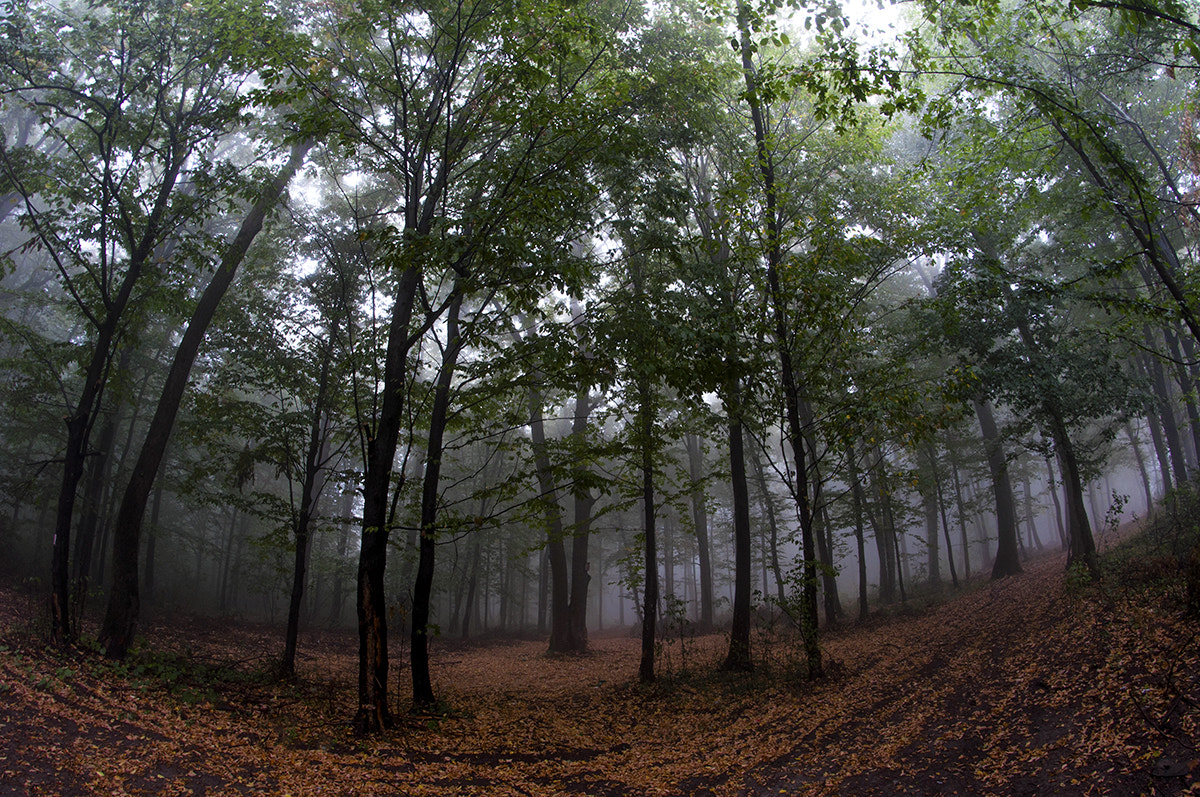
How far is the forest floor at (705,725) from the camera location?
15.3 ft

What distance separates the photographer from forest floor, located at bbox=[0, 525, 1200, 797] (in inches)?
183

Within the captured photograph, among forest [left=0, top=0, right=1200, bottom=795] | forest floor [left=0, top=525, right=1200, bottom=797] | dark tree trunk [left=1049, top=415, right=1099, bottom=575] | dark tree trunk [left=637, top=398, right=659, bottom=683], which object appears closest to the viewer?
forest floor [left=0, top=525, right=1200, bottom=797]

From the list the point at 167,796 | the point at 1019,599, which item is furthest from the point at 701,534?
the point at 167,796

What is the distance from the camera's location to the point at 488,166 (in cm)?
795

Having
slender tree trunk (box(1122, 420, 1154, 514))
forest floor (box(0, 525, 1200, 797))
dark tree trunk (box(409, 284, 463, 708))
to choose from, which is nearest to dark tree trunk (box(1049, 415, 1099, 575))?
forest floor (box(0, 525, 1200, 797))

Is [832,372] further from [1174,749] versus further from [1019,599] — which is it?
[1019,599]

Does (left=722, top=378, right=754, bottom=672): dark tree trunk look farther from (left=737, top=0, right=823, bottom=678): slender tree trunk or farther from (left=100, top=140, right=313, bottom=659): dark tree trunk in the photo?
(left=100, top=140, right=313, bottom=659): dark tree trunk

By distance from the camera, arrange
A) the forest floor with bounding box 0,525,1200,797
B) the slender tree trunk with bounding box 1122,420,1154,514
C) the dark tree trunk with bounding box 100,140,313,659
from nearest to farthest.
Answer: the forest floor with bounding box 0,525,1200,797, the dark tree trunk with bounding box 100,140,313,659, the slender tree trunk with bounding box 1122,420,1154,514

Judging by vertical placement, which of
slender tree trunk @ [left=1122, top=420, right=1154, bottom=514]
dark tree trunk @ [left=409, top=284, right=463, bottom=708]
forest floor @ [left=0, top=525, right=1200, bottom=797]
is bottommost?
forest floor @ [left=0, top=525, right=1200, bottom=797]

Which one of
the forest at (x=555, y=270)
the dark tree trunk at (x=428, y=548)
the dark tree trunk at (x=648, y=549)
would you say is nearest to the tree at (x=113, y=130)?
the forest at (x=555, y=270)

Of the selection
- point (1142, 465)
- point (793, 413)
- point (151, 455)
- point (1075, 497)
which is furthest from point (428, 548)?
point (1142, 465)

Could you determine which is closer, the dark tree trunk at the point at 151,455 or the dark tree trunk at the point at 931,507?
the dark tree trunk at the point at 151,455

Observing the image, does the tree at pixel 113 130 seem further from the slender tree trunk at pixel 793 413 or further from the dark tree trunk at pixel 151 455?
the slender tree trunk at pixel 793 413

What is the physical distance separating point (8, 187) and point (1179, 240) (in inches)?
1069
